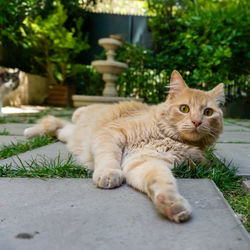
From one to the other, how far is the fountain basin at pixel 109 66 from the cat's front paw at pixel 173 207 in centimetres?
546

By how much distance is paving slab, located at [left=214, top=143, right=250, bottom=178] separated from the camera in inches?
65.4

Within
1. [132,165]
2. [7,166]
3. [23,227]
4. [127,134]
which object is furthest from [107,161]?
[23,227]

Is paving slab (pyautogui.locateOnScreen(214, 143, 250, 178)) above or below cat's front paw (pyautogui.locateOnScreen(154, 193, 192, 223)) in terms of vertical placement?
below

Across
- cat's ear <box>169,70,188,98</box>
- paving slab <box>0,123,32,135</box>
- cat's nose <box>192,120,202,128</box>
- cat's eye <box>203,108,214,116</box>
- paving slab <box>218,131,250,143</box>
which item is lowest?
paving slab <box>0,123,32,135</box>

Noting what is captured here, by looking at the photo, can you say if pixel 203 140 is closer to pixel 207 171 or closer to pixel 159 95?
pixel 207 171

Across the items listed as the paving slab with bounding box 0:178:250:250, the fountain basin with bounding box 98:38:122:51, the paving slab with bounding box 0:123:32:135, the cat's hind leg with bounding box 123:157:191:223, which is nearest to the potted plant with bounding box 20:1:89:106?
the fountain basin with bounding box 98:38:122:51

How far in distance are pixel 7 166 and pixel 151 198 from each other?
0.87 metres

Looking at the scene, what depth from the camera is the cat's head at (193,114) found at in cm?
165

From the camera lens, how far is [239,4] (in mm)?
5527

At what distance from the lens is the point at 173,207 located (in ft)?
3.06

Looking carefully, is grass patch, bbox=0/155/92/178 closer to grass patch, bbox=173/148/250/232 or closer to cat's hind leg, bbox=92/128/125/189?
cat's hind leg, bbox=92/128/125/189

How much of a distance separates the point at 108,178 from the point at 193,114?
2.45 feet

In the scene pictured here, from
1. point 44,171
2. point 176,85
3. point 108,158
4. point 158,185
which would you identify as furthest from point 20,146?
point 158,185

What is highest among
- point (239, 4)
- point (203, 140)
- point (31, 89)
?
point (239, 4)
